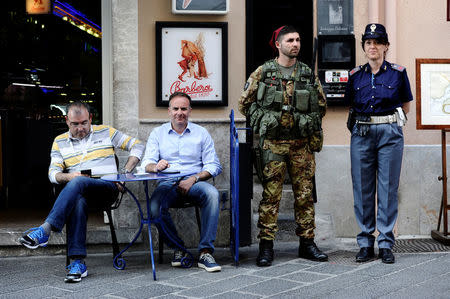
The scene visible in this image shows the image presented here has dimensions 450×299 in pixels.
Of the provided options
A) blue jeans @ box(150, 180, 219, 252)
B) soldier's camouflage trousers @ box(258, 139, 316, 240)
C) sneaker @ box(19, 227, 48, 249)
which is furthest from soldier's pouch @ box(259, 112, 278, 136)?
sneaker @ box(19, 227, 48, 249)

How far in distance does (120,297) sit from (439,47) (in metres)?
4.21

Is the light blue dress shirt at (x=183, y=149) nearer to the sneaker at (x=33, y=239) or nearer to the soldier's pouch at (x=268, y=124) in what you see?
the soldier's pouch at (x=268, y=124)

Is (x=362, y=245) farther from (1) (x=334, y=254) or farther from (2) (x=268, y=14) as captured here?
(2) (x=268, y=14)

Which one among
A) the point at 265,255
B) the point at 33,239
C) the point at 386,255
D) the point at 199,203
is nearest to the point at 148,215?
the point at 199,203

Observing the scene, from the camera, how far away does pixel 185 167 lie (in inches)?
228

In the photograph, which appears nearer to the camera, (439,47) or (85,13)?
(439,47)

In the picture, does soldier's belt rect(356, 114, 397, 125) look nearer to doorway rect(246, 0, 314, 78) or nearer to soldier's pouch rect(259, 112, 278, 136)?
soldier's pouch rect(259, 112, 278, 136)

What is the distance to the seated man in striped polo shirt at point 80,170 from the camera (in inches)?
204

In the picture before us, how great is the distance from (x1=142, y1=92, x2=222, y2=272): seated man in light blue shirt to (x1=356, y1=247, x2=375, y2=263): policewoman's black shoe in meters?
1.23

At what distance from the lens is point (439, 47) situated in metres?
6.80

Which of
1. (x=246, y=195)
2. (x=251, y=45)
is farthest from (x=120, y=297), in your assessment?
(x=251, y=45)

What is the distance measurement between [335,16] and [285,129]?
1.76m

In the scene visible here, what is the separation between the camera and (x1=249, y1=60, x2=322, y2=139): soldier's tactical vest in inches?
219

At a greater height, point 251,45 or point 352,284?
point 251,45
